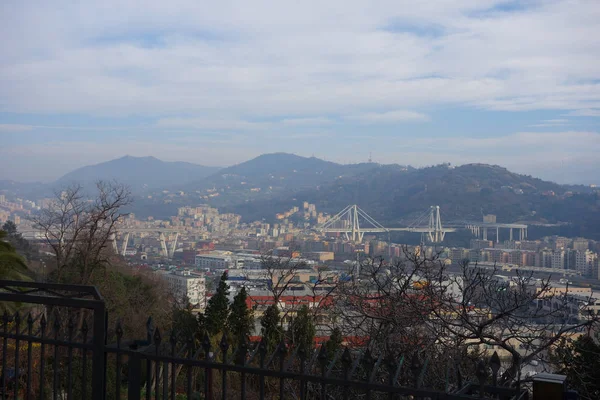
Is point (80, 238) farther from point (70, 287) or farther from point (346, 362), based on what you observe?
point (346, 362)

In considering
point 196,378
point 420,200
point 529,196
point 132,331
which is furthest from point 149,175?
point 196,378

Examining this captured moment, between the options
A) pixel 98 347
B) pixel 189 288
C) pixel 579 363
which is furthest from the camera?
pixel 189 288

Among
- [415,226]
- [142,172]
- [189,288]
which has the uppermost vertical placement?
[142,172]

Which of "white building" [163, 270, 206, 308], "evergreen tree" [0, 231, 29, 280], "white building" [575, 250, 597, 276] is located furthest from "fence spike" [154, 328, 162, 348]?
"white building" [575, 250, 597, 276]

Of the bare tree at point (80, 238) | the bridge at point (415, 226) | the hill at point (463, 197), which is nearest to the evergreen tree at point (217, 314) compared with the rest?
the bare tree at point (80, 238)

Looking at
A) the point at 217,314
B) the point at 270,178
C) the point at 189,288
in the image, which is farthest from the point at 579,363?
the point at 270,178

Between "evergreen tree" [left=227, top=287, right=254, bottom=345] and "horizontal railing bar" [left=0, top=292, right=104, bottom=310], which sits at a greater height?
"horizontal railing bar" [left=0, top=292, right=104, bottom=310]

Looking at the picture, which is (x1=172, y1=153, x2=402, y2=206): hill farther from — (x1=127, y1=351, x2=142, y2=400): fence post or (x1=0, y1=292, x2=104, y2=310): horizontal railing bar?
(x1=127, y1=351, x2=142, y2=400): fence post
